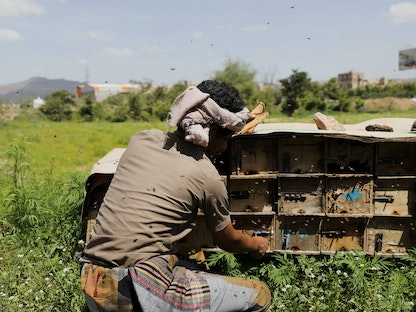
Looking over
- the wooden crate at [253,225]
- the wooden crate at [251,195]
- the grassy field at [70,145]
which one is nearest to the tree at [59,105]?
the grassy field at [70,145]

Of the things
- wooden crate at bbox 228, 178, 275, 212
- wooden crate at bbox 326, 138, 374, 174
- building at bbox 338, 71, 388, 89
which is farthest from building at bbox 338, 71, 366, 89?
wooden crate at bbox 228, 178, 275, 212

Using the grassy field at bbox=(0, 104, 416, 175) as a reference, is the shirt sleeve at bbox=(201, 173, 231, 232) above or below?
above

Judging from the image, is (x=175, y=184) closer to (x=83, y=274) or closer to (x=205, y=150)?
(x=205, y=150)

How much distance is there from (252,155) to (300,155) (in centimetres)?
45

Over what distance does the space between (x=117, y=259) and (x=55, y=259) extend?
2370 millimetres

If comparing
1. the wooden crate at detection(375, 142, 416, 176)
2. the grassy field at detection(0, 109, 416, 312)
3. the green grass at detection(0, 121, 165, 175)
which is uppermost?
the wooden crate at detection(375, 142, 416, 176)

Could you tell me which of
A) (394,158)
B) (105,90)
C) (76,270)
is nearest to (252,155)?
(394,158)

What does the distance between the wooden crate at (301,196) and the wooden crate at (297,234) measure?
90 millimetres

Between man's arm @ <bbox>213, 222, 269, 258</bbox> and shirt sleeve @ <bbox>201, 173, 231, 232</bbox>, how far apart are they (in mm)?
57

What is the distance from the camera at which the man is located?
2.53m

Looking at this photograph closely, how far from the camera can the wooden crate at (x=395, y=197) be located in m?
4.29

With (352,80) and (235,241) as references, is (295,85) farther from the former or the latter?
(235,241)

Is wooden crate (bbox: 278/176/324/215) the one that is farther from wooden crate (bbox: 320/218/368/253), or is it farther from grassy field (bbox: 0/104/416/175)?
grassy field (bbox: 0/104/416/175)

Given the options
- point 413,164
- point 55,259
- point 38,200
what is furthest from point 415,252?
point 38,200
